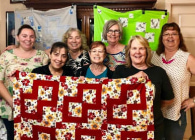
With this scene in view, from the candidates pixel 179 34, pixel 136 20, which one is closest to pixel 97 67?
pixel 179 34

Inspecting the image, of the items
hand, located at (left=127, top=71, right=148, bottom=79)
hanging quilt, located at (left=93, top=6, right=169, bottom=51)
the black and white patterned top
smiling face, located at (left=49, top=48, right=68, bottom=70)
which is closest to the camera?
hand, located at (left=127, top=71, right=148, bottom=79)

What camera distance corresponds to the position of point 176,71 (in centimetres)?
180

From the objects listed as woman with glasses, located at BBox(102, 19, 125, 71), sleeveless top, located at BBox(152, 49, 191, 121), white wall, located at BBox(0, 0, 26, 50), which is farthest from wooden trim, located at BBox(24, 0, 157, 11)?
sleeveless top, located at BBox(152, 49, 191, 121)

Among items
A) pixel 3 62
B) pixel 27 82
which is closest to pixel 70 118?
pixel 27 82

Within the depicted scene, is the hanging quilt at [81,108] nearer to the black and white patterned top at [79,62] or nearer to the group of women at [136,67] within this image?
the group of women at [136,67]

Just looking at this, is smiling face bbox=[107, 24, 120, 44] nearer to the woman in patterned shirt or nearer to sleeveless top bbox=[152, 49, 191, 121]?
the woman in patterned shirt

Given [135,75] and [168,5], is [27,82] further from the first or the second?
[168,5]

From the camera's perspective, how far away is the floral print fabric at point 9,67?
6.12ft

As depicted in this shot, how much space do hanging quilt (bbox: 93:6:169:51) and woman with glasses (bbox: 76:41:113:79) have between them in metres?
0.67

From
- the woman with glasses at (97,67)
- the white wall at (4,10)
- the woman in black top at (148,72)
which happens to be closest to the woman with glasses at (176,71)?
the woman in black top at (148,72)

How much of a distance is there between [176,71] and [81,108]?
0.82 metres

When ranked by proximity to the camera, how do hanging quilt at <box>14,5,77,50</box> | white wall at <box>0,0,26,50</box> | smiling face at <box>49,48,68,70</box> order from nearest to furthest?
smiling face at <box>49,48,68,70</box>
hanging quilt at <box>14,5,77,50</box>
white wall at <box>0,0,26,50</box>

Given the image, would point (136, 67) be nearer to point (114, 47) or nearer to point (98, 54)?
point (98, 54)

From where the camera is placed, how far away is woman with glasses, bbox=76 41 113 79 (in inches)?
71.7
